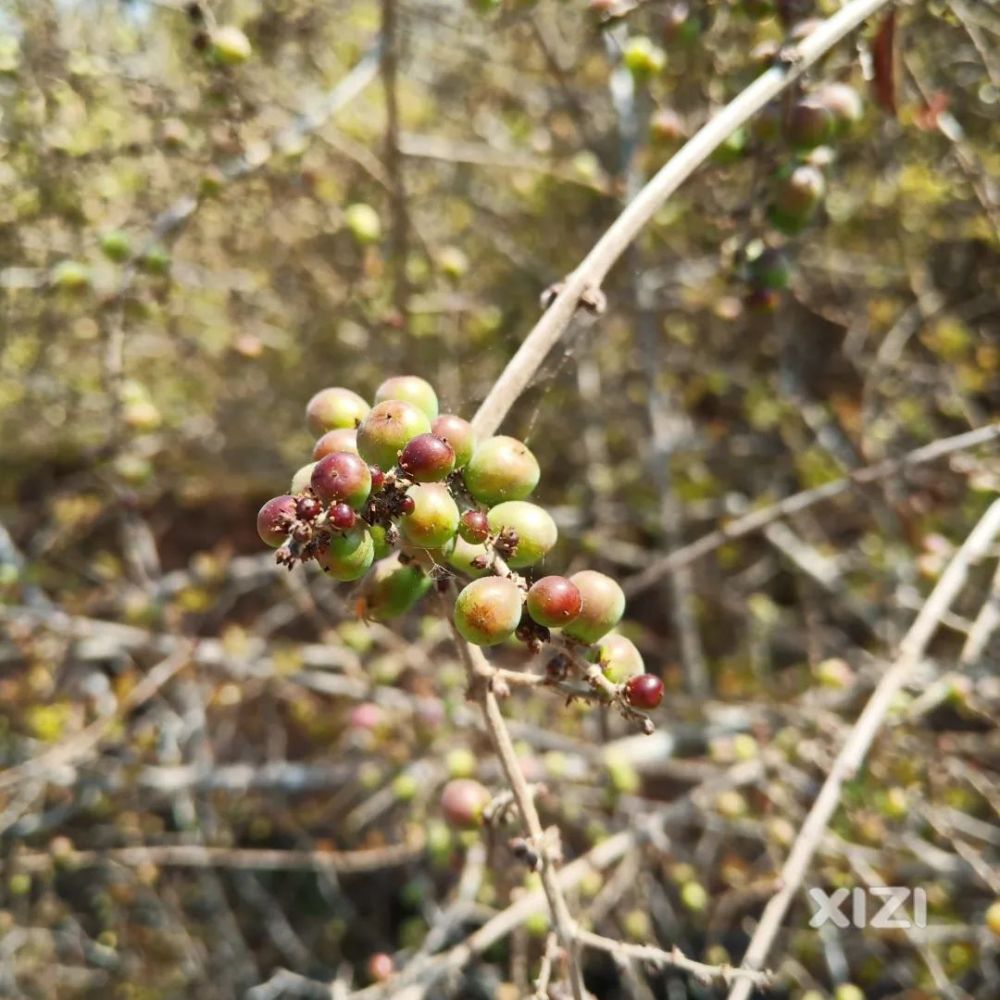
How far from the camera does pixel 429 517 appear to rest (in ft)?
3.52

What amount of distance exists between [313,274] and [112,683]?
2488 millimetres

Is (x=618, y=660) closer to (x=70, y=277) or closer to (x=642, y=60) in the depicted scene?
(x=642, y=60)

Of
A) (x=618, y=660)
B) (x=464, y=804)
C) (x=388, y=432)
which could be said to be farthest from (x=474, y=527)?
(x=464, y=804)

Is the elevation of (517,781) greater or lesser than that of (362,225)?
lesser

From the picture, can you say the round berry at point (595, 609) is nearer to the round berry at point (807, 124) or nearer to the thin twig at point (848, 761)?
the thin twig at point (848, 761)

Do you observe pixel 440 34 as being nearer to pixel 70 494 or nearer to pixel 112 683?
pixel 70 494

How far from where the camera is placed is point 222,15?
3.08 m

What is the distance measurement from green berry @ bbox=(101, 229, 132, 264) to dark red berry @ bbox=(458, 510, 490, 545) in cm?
183

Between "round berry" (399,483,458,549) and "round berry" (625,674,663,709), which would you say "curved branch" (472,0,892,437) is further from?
"round berry" (625,674,663,709)

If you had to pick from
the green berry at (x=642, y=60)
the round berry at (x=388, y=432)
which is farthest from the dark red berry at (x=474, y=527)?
the green berry at (x=642, y=60)

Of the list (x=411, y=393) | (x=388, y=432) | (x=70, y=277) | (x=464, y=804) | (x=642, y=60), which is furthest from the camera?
(x=70, y=277)

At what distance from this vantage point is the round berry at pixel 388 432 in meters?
1.12

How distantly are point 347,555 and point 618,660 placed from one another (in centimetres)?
41

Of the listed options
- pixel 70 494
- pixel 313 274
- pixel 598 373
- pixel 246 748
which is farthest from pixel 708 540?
pixel 70 494
